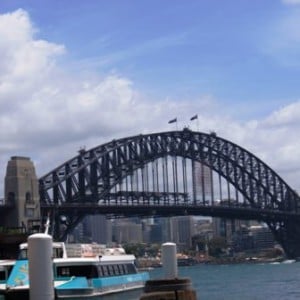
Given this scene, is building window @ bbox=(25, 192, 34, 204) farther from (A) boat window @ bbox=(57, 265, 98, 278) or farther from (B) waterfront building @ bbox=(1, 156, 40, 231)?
(A) boat window @ bbox=(57, 265, 98, 278)

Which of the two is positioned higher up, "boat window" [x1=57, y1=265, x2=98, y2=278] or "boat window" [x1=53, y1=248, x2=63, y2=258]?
"boat window" [x1=53, y1=248, x2=63, y2=258]

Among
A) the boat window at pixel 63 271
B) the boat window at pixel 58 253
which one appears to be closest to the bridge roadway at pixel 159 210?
the boat window at pixel 58 253

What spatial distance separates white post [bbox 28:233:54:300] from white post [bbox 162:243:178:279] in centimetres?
1245

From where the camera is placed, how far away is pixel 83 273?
39438 mm

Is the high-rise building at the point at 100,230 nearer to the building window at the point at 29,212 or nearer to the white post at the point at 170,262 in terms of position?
the building window at the point at 29,212

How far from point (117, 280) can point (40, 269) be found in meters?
30.0

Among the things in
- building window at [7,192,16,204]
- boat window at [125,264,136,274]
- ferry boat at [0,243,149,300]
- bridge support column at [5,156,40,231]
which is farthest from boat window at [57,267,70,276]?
building window at [7,192,16,204]

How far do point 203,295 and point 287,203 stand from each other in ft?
398

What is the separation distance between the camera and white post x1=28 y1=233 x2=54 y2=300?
13.6m

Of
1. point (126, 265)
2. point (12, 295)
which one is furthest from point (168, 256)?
point (126, 265)

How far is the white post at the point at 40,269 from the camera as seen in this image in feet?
44.6

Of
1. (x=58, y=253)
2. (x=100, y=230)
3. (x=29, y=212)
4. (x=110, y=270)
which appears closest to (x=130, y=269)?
(x=110, y=270)

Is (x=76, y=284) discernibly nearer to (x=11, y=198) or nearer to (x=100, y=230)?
(x=11, y=198)

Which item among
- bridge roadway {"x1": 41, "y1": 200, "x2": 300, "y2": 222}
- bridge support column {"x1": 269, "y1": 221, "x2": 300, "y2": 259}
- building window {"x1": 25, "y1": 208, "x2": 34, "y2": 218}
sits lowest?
bridge support column {"x1": 269, "y1": 221, "x2": 300, "y2": 259}
